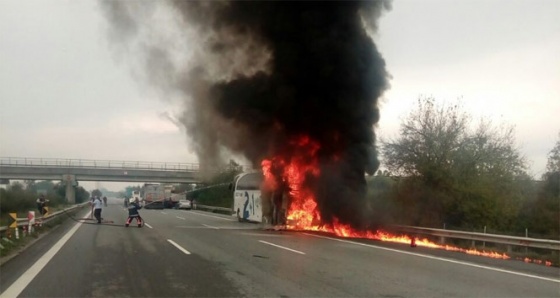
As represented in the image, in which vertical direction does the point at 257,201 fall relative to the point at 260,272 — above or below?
above

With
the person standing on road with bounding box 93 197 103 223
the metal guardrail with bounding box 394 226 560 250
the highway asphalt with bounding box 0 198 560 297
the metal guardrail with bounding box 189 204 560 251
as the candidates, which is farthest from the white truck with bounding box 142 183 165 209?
the highway asphalt with bounding box 0 198 560 297

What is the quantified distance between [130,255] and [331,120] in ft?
38.1

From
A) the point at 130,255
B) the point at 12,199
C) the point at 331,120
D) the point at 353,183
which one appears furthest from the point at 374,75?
the point at 12,199

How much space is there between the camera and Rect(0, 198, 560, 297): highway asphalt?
8.93m

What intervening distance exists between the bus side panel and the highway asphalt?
1267 cm

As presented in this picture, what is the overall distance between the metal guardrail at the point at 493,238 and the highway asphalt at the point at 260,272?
72.5 inches

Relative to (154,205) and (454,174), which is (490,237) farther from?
(154,205)

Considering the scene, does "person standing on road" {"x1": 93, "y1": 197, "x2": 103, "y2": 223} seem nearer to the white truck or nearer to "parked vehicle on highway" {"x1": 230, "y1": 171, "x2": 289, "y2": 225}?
"parked vehicle on highway" {"x1": 230, "y1": 171, "x2": 289, "y2": 225}

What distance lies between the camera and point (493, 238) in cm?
1742

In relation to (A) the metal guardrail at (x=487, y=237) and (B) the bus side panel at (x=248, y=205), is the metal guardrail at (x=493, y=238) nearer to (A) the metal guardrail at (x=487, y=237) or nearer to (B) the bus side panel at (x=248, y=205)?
(A) the metal guardrail at (x=487, y=237)

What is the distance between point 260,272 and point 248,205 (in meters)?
21.5

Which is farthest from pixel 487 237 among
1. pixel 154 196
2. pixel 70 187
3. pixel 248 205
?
pixel 70 187

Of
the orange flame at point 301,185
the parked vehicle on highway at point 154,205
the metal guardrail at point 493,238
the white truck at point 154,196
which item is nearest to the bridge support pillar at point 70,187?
the white truck at point 154,196

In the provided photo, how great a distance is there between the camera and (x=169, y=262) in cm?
1254
